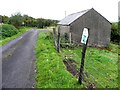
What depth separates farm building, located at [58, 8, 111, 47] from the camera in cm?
2928

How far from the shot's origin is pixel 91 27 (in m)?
30.3

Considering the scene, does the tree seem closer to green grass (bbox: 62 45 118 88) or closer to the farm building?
the farm building

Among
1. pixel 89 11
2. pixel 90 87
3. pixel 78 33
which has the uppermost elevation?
pixel 89 11

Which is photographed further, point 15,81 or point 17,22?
point 17,22

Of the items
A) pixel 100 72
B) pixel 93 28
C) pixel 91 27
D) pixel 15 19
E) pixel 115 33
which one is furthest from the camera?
pixel 15 19

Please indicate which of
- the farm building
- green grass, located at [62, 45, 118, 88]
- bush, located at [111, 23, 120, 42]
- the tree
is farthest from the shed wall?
the tree

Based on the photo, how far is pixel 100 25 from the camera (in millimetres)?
30797

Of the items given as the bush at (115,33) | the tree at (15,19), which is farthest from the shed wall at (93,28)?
the tree at (15,19)

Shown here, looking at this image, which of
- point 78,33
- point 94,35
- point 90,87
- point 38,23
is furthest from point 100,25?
point 38,23

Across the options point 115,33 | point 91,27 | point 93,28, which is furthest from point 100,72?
point 115,33

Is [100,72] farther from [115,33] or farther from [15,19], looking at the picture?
[15,19]

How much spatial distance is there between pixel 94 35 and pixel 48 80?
2125 cm

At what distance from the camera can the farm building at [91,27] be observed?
2928 cm

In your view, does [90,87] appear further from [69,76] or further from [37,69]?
[37,69]
